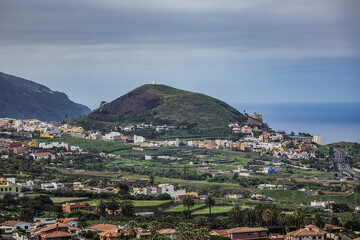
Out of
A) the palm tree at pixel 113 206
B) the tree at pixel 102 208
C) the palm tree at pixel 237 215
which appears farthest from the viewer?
the tree at pixel 102 208

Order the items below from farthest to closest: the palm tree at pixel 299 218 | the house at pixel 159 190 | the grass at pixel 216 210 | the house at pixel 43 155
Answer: the house at pixel 43 155 < the house at pixel 159 190 < the grass at pixel 216 210 < the palm tree at pixel 299 218

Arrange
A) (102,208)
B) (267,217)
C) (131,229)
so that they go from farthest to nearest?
1. (102,208)
2. (267,217)
3. (131,229)

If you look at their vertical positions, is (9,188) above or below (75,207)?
above

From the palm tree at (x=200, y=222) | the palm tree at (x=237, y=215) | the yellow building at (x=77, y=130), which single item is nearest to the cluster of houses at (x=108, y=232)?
the palm tree at (x=200, y=222)

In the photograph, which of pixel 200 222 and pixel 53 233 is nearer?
pixel 53 233

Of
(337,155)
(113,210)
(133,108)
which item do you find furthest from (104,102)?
(113,210)

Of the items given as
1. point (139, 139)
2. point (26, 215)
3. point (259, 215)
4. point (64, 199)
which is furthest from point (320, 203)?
point (139, 139)

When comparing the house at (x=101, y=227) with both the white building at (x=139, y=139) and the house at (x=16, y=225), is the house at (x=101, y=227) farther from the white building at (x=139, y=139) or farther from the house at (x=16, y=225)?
the white building at (x=139, y=139)

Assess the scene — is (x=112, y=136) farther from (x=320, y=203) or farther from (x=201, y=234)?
(x=201, y=234)

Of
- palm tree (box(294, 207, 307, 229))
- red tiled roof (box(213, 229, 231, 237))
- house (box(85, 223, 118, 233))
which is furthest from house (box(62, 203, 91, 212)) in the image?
palm tree (box(294, 207, 307, 229))
